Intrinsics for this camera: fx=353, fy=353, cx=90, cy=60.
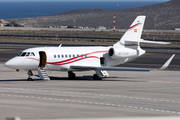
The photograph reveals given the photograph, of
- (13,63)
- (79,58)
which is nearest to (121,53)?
(79,58)

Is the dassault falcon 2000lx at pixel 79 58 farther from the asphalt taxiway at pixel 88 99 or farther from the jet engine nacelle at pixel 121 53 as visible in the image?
the asphalt taxiway at pixel 88 99

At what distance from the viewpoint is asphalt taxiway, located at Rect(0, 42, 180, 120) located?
20062 mm

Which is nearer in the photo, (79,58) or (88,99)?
(88,99)

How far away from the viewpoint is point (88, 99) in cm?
2497

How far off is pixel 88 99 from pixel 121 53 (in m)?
14.6

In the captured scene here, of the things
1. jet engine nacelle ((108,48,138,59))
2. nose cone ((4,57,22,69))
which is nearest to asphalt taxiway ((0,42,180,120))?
nose cone ((4,57,22,69))

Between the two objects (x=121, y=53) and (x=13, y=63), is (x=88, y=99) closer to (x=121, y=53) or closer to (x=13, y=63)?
(x=13, y=63)

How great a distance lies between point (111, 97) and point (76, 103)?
365 centimetres

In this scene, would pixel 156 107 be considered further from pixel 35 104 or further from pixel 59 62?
pixel 59 62

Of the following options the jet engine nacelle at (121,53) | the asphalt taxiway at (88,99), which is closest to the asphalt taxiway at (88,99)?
the asphalt taxiway at (88,99)

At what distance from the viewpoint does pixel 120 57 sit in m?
38.9

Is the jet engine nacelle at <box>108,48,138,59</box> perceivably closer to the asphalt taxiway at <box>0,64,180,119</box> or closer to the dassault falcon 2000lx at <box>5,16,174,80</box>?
the dassault falcon 2000lx at <box>5,16,174,80</box>

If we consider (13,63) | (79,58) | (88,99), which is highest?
(13,63)

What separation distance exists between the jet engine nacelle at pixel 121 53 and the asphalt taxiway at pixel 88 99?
2.89m
